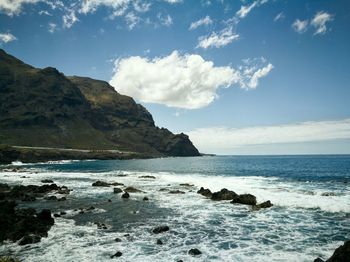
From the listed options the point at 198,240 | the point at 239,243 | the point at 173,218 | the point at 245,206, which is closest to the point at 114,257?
the point at 198,240

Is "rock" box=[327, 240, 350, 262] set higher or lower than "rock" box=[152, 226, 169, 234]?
higher

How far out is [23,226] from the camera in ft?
88.1

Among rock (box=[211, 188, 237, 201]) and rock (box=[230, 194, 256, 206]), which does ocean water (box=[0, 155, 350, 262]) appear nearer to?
rock (box=[230, 194, 256, 206])

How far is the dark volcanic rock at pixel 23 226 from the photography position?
25391mm

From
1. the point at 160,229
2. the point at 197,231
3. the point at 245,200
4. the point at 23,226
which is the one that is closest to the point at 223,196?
the point at 245,200

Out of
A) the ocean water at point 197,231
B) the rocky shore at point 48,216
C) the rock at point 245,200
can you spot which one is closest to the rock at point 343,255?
the rocky shore at point 48,216

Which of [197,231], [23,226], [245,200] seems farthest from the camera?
[245,200]

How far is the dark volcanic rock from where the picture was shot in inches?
1000

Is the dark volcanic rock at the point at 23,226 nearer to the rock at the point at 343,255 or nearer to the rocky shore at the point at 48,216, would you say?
the rocky shore at the point at 48,216

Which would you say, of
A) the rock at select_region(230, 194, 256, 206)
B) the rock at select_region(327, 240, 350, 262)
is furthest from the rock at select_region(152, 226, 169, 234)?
the rock at select_region(230, 194, 256, 206)

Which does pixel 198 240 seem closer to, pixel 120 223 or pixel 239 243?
pixel 239 243

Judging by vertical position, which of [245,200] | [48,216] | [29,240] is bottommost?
[29,240]

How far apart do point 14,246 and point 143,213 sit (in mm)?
15399

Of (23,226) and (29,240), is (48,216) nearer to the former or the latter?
(23,226)
